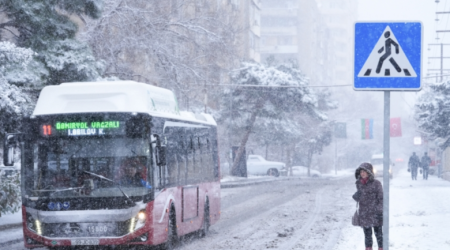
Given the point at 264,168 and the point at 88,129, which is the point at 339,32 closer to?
the point at 264,168

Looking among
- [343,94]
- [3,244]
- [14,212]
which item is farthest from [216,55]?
[343,94]

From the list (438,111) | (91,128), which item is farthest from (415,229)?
(438,111)

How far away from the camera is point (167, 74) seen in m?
33.3

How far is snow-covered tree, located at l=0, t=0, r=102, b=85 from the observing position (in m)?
22.0

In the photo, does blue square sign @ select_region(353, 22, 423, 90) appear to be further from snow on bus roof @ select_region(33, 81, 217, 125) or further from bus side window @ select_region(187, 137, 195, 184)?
bus side window @ select_region(187, 137, 195, 184)

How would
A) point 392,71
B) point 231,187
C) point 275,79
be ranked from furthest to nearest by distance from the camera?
point 275,79, point 231,187, point 392,71

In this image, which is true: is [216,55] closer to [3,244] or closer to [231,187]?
[231,187]

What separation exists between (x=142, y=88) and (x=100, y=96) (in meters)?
0.72

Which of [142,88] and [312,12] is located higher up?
[312,12]

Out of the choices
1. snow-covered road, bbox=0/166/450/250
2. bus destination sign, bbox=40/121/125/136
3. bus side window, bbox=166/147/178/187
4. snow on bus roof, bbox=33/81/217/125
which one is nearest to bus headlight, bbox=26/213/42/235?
bus destination sign, bbox=40/121/125/136

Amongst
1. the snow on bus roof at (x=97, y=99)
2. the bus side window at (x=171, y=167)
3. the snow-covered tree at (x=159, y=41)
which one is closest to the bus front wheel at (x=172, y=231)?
the bus side window at (x=171, y=167)

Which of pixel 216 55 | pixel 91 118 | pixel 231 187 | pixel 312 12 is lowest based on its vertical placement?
pixel 231 187

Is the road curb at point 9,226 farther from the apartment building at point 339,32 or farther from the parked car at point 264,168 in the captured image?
the apartment building at point 339,32

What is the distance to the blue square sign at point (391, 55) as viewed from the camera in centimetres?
707
